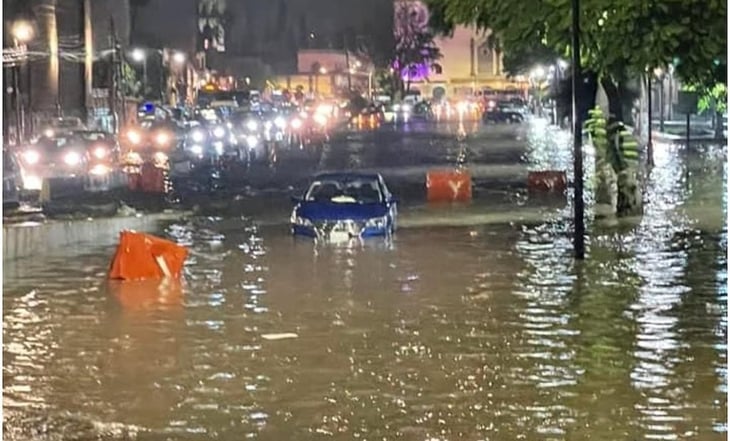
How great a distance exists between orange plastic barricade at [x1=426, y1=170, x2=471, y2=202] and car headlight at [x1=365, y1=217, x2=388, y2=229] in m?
7.71

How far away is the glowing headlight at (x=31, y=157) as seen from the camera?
37.2 metres

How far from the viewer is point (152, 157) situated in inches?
1886

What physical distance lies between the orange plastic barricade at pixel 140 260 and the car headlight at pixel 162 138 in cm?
3351

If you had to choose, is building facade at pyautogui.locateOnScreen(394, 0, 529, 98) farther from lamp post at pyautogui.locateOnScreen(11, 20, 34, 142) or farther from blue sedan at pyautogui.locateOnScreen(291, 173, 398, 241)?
blue sedan at pyautogui.locateOnScreen(291, 173, 398, 241)

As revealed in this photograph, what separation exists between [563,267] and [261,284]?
13.0 ft

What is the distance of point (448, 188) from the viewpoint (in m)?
32.3

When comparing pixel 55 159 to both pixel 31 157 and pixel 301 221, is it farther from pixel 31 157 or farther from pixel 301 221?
pixel 301 221

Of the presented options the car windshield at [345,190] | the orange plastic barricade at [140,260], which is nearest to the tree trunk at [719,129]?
the car windshield at [345,190]

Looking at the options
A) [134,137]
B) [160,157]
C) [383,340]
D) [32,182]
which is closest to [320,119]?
[134,137]

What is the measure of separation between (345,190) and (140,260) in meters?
6.91

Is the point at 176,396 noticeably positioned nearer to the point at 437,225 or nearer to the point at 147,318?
the point at 147,318

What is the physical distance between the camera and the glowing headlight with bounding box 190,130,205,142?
179 feet

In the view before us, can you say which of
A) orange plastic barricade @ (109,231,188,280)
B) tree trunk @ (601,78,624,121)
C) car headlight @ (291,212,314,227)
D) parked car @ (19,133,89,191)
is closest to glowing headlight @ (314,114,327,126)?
parked car @ (19,133,89,191)

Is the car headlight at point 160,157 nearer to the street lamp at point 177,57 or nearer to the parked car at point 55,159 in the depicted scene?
the parked car at point 55,159
